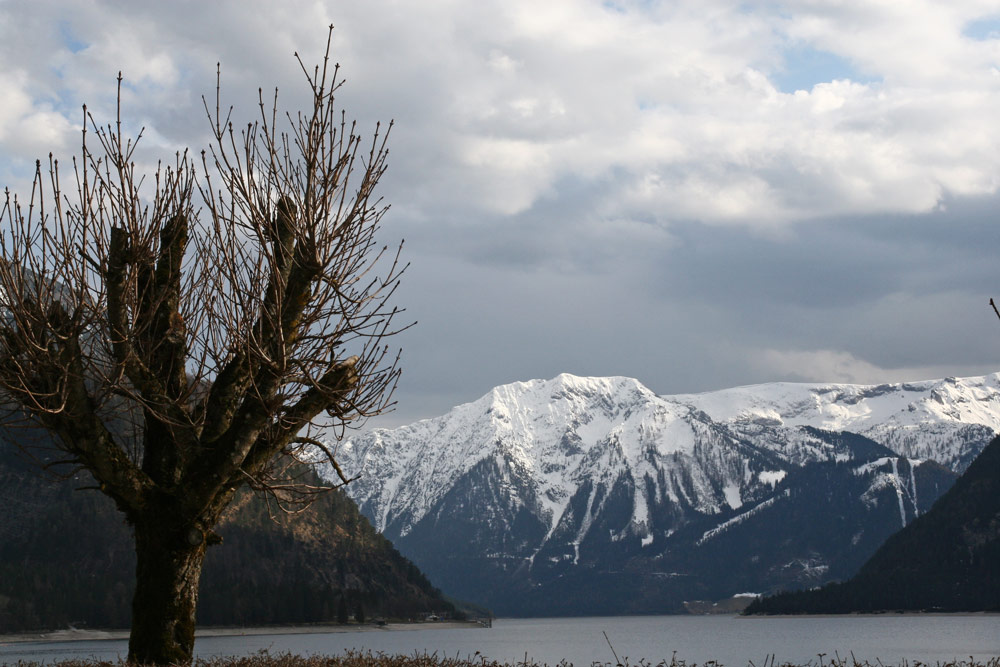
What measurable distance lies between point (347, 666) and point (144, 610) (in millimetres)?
4449

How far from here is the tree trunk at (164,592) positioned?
1867 centimetres

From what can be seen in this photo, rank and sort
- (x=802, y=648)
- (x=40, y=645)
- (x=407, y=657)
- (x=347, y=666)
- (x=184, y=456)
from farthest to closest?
(x=40, y=645) < (x=802, y=648) < (x=184, y=456) < (x=407, y=657) < (x=347, y=666)

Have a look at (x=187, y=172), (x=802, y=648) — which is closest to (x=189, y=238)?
(x=187, y=172)

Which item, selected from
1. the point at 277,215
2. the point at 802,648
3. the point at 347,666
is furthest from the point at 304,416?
the point at 802,648

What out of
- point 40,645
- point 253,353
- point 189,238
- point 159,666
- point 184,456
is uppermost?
point 189,238

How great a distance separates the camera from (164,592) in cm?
1898

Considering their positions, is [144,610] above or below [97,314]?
below

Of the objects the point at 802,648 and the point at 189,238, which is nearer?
the point at 189,238

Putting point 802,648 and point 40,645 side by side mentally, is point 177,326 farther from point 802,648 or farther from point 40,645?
point 40,645

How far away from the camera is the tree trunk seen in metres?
18.7

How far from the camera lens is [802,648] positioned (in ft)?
483

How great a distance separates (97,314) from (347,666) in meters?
7.78

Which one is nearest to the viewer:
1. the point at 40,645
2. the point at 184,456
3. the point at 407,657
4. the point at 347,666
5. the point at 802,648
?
the point at 347,666

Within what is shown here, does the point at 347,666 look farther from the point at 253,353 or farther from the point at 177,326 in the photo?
the point at 177,326
